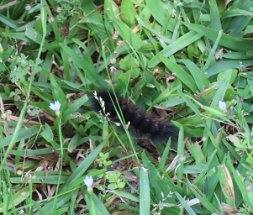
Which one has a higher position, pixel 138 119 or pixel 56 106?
pixel 56 106

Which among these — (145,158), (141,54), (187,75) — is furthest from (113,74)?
(145,158)

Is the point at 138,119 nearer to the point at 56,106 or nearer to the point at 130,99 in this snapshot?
the point at 130,99

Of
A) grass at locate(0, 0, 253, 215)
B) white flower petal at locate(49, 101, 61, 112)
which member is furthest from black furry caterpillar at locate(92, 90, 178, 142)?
white flower petal at locate(49, 101, 61, 112)

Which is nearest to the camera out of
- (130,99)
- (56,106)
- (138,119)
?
(56,106)

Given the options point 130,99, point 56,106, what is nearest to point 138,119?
point 130,99

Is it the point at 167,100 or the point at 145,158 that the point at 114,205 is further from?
the point at 167,100

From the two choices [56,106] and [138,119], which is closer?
[56,106]

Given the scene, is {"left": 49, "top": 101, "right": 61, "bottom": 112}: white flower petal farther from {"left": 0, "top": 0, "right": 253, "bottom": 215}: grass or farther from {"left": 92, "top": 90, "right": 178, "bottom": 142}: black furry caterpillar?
{"left": 92, "top": 90, "right": 178, "bottom": 142}: black furry caterpillar
